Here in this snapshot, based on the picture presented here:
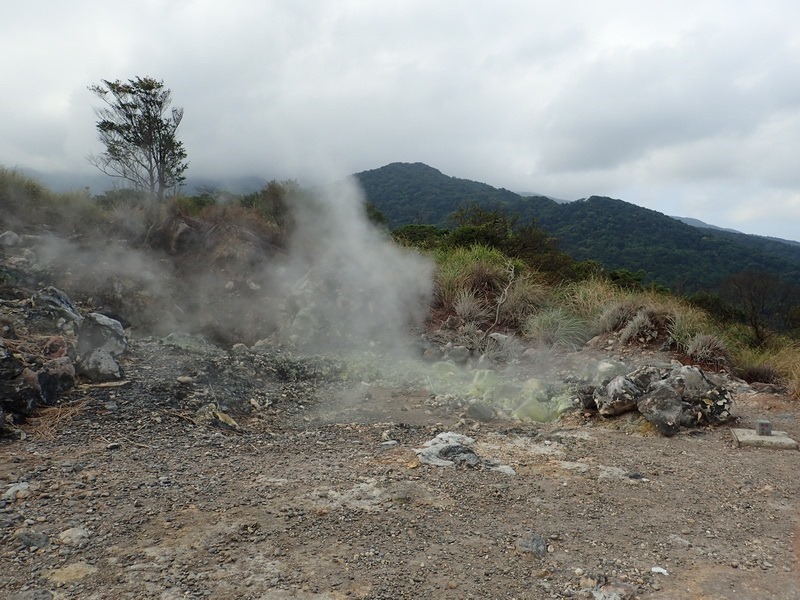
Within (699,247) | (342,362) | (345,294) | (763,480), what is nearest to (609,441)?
(763,480)

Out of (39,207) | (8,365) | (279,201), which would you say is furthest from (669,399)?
(39,207)

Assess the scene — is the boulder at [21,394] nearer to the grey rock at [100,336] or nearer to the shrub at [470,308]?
the grey rock at [100,336]

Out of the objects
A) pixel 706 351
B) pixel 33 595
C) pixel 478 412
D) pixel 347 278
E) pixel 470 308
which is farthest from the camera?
pixel 347 278

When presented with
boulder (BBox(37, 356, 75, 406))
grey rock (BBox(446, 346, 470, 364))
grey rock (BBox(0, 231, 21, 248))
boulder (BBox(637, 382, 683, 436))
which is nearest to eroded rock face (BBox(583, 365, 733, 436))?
boulder (BBox(637, 382, 683, 436))

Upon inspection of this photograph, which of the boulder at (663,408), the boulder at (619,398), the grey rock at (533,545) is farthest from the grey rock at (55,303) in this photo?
the boulder at (663,408)

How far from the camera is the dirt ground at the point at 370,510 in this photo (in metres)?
1.96

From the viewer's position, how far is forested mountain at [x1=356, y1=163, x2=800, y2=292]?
34.2m

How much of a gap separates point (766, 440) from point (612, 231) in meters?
40.5

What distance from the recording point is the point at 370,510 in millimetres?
2500

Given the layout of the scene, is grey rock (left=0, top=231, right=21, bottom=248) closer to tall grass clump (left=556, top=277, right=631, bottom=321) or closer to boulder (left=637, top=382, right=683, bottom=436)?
tall grass clump (left=556, top=277, right=631, bottom=321)

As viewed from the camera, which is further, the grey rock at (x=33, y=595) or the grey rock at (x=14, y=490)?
the grey rock at (x=14, y=490)

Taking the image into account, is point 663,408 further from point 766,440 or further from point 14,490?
point 14,490

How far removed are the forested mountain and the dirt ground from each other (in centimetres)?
2706

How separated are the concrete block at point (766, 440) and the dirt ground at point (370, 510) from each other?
0.33 feet
